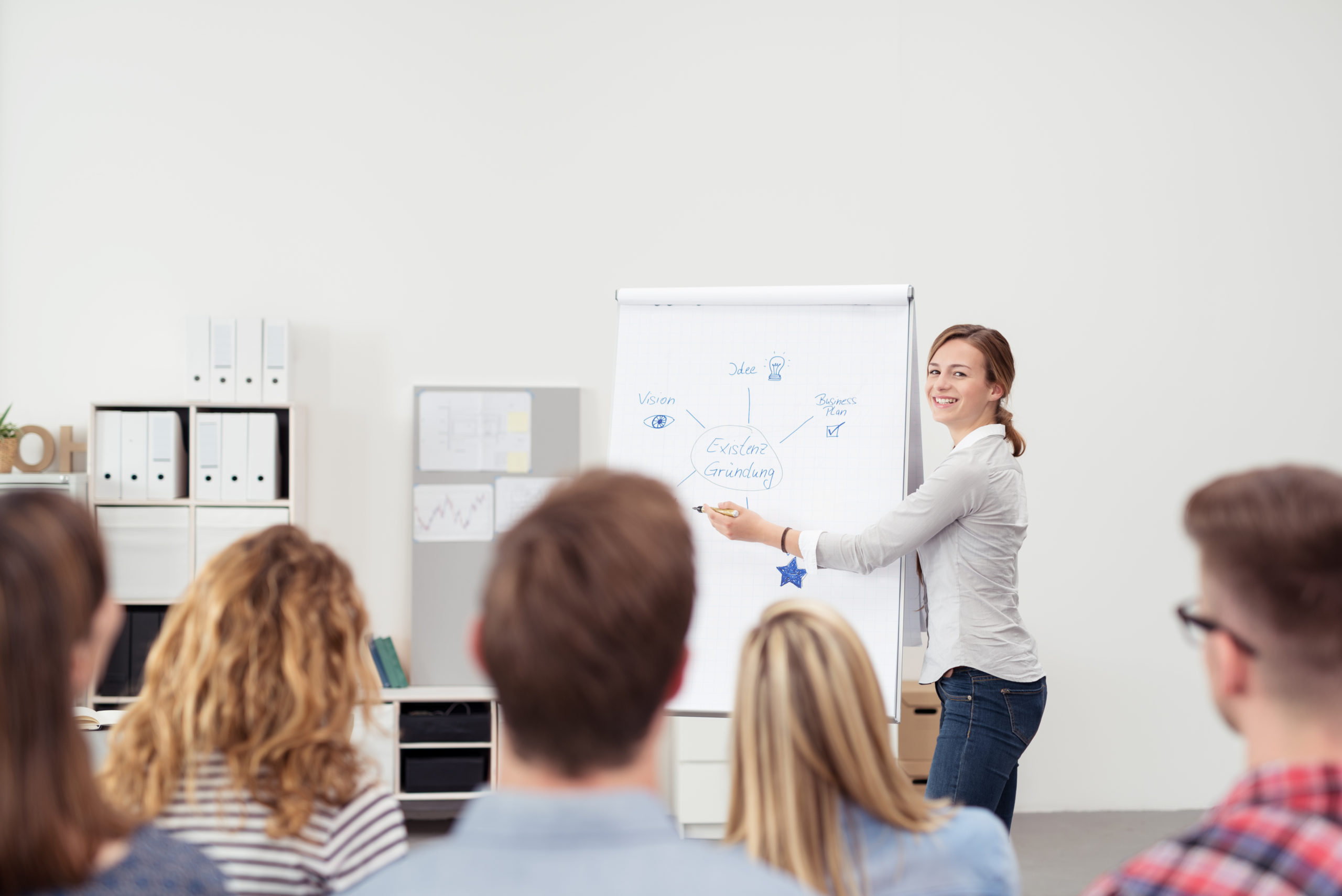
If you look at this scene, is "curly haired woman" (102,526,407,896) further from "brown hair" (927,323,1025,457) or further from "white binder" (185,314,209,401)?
"white binder" (185,314,209,401)

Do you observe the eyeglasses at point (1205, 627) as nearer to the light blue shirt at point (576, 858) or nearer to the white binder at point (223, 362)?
the light blue shirt at point (576, 858)

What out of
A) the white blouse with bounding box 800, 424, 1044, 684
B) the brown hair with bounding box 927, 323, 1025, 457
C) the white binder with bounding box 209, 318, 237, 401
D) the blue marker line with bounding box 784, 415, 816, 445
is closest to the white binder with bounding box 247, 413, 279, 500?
the white binder with bounding box 209, 318, 237, 401

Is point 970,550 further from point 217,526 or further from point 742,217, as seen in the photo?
point 217,526

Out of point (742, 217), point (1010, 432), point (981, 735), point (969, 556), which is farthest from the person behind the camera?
point (742, 217)

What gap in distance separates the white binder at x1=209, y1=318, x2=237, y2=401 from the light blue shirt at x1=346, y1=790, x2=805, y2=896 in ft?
10.9

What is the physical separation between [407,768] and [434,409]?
137cm

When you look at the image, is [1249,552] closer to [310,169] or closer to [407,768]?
[407,768]

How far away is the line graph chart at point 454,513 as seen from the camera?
388 centimetres

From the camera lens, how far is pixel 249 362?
3.62m

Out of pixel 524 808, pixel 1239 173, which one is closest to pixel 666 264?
pixel 1239 173

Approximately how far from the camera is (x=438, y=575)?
3877 mm

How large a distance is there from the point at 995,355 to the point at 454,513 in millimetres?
2420

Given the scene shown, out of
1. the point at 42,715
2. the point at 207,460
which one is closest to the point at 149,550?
the point at 207,460

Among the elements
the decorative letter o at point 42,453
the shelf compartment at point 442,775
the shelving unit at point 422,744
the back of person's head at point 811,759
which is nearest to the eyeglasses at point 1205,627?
the back of person's head at point 811,759
